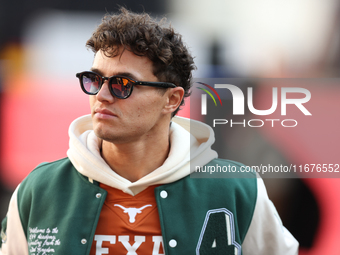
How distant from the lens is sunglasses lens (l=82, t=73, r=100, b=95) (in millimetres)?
1810

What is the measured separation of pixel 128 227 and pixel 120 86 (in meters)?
0.74

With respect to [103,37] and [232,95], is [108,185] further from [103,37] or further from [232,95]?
[232,95]

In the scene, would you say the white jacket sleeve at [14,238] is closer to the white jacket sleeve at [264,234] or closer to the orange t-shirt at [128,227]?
the orange t-shirt at [128,227]

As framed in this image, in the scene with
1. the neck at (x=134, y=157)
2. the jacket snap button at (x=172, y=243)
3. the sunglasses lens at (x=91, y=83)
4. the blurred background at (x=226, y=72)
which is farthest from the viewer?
the blurred background at (x=226, y=72)

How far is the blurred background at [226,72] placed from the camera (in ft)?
10.6

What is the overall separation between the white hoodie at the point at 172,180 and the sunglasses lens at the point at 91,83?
33 cm

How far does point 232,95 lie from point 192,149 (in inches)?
55.4

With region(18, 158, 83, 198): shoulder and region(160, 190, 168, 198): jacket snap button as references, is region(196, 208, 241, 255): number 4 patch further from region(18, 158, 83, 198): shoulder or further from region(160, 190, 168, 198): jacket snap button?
region(18, 158, 83, 198): shoulder

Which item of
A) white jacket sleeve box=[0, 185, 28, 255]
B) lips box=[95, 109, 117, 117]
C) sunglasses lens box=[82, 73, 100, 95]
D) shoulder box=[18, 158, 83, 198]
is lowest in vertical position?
white jacket sleeve box=[0, 185, 28, 255]

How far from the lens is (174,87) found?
1.97 meters

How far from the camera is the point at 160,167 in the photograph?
6.20ft

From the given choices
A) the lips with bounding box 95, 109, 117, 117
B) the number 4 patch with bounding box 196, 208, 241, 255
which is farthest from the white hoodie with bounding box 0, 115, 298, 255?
the lips with bounding box 95, 109, 117, 117

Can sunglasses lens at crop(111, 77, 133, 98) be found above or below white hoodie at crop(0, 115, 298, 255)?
above

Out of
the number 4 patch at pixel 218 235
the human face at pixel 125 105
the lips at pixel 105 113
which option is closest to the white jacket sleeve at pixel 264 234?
the number 4 patch at pixel 218 235
